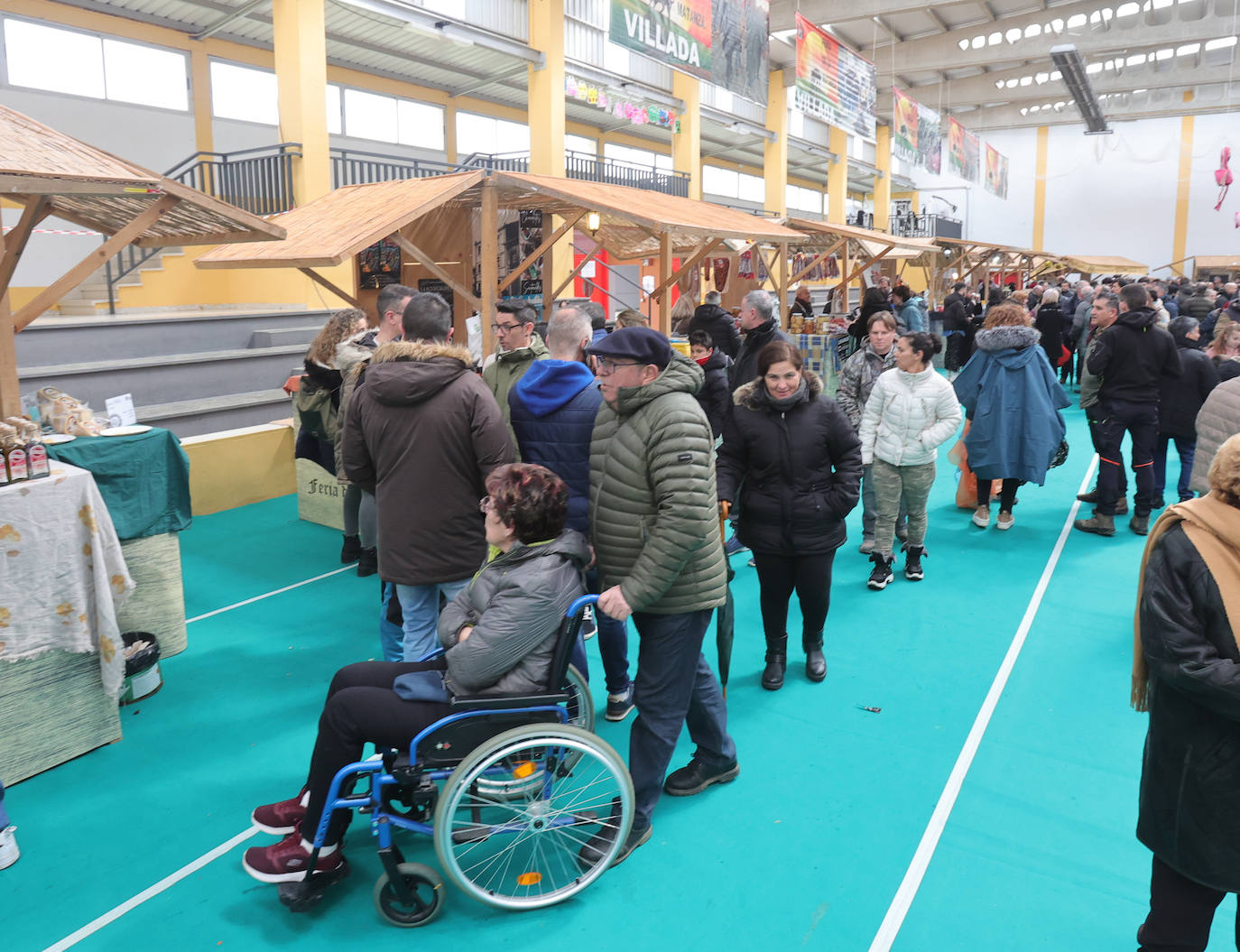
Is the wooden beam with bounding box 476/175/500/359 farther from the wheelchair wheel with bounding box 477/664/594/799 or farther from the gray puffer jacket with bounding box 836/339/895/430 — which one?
the wheelchair wheel with bounding box 477/664/594/799

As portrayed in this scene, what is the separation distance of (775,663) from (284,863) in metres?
2.28

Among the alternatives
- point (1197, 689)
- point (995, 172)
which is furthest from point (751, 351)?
point (995, 172)

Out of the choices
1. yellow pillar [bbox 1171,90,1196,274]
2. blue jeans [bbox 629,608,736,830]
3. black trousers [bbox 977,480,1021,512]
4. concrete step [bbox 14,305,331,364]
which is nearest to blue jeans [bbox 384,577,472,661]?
blue jeans [bbox 629,608,736,830]

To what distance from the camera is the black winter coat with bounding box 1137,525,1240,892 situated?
1854mm

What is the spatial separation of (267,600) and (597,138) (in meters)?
21.1

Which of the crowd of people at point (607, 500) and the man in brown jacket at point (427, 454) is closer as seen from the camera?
the crowd of people at point (607, 500)

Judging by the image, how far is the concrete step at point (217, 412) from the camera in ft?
26.8

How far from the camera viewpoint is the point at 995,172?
77.7 feet

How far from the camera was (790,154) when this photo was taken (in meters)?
28.4

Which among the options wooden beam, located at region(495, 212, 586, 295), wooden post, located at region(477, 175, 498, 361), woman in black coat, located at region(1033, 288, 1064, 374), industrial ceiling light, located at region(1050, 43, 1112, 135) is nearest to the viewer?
wooden post, located at region(477, 175, 498, 361)

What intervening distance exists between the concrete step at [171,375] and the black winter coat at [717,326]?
522cm

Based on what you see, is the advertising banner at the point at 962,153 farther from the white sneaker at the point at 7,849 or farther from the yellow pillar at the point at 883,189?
the white sneaker at the point at 7,849

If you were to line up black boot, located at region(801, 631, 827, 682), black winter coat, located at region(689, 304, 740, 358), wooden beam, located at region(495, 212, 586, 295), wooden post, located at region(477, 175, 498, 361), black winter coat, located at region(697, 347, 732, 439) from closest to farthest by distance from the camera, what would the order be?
black boot, located at region(801, 631, 827, 682) < black winter coat, located at region(697, 347, 732, 439) < black winter coat, located at region(689, 304, 740, 358) < wooden post, located at region(477, 175, 498, 361) < wooden beam, located at region(495, 212, 586, 295)

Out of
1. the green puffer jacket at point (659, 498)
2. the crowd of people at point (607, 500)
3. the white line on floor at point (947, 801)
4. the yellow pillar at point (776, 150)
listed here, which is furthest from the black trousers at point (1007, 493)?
the yellow pillar at point (776, 150)
